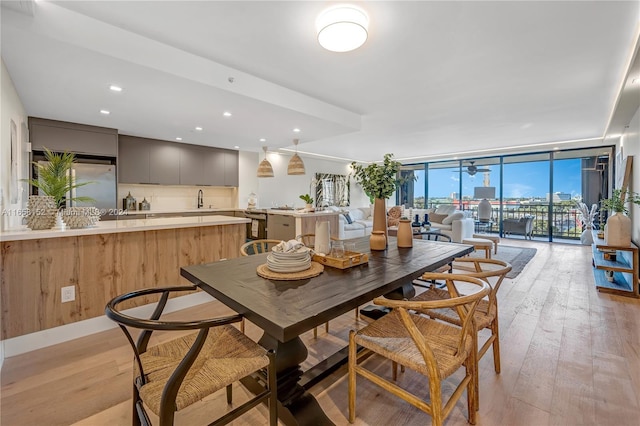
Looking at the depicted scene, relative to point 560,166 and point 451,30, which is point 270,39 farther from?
point 560,166

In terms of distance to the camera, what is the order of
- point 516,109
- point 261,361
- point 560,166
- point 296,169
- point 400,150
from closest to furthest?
point 261,361, point 516,109, point 296,169, point 560,166, point 400,150

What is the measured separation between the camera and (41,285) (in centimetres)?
224

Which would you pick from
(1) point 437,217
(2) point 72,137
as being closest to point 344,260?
(2) point 72,137

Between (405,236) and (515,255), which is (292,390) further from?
(515,255)

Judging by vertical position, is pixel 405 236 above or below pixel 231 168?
below

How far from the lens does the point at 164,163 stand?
5.39m

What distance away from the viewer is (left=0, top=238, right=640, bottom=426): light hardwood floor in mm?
1527

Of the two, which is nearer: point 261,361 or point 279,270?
point 261,361

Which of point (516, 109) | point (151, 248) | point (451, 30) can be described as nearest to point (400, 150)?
point (516, 109)

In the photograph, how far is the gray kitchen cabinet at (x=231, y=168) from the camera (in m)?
6.27

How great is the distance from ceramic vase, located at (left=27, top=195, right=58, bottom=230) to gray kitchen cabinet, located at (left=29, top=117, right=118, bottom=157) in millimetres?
2205

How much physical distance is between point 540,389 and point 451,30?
253 centimetres

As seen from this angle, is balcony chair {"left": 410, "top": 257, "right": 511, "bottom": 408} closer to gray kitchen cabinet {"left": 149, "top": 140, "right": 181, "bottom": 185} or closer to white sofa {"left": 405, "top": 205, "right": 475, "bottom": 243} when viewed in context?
white sofa {"left": 405, "top": 205, "right": 475, "bottom": 243}

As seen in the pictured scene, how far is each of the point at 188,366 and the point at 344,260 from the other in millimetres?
983
